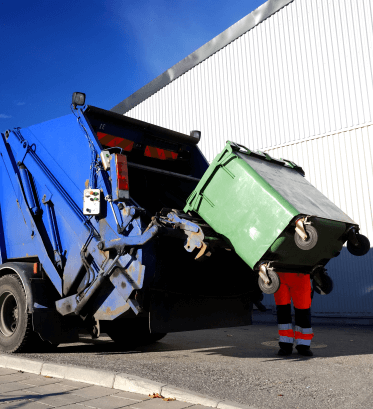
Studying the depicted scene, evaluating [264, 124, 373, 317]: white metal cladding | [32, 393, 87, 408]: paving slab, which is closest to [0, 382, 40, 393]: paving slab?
[32, 393, 87, 408]: paving slab

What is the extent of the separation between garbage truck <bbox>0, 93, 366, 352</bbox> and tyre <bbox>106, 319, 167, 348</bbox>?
23 cm

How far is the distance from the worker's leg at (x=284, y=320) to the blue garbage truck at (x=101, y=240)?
1.13ft

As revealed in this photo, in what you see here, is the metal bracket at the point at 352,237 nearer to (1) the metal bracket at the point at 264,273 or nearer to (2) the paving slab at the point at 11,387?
(1) the metal bracket at the point at 264,273

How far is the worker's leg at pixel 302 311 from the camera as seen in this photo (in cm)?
465

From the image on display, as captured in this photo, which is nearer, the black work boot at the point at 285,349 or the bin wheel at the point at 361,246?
the bin wheel at the point at 361,246

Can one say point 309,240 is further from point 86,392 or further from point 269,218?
point 86,392

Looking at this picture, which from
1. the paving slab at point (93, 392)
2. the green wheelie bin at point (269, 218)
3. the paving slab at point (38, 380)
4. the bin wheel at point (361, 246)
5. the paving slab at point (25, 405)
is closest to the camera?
the paving slab at point (25, 405)

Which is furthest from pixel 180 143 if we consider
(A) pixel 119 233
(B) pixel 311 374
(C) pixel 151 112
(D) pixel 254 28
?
(C) pixel 151 112

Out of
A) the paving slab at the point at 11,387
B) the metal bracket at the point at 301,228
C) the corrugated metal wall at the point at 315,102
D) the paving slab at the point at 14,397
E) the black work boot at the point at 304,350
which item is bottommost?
the black work boot at the point at 304,350

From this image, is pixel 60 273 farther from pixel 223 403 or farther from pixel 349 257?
pixel 349 257

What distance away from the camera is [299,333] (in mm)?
4703

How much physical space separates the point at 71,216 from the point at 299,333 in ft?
8.79

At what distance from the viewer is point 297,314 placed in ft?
15.6

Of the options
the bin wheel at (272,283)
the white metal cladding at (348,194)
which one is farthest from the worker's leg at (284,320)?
the white metal cladding at (348,194)
